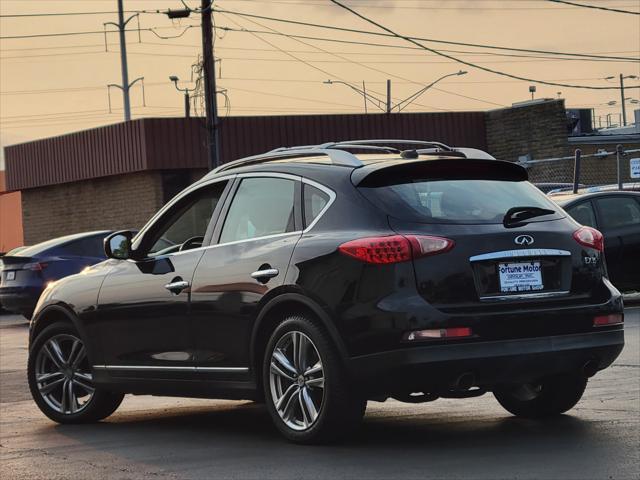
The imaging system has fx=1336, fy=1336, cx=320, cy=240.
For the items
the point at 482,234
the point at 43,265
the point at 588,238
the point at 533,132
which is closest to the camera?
the point at 482,234

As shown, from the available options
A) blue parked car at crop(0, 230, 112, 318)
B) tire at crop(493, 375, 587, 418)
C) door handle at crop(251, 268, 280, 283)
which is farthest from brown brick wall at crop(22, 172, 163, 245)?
door handle at crop(251, 268, 280, 283)

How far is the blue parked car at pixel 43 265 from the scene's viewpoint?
21125 millimetres

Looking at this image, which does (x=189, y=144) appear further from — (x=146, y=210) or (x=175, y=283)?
(x=175, y=283)

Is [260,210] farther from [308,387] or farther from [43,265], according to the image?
[43,265]

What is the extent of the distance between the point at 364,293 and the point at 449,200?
2.66 feet

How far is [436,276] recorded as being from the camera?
720 cm

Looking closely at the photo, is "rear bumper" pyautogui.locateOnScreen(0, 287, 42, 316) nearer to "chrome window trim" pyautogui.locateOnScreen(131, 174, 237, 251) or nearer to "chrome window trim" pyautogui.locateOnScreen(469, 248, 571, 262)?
"chrome window trim" pyautogui.locateOnScreen(131, 174, 237, 251)

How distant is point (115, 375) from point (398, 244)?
276 cm

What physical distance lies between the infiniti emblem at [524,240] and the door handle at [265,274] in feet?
4.54

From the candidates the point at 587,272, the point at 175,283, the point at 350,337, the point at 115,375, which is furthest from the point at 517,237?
the point at 115,375

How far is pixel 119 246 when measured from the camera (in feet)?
30.2

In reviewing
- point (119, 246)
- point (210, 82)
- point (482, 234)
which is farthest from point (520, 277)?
point (210, 82)

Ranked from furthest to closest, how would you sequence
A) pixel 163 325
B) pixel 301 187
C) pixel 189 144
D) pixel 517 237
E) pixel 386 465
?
pixel 189 144
pixel 163 325
pixel 301 187
pixel 517 237
pixel 386 465

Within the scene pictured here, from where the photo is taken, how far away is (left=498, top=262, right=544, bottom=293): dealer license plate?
7359 millimetres
